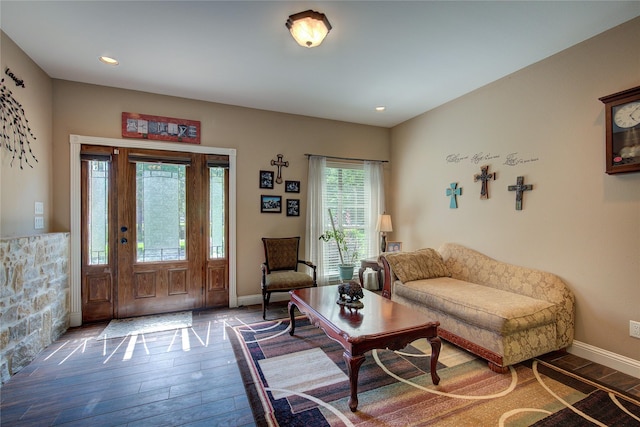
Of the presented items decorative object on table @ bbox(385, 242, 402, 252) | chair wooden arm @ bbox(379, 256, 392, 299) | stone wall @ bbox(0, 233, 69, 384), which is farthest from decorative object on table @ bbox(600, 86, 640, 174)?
stone wall @ bbox(0, 233, 69, 384)

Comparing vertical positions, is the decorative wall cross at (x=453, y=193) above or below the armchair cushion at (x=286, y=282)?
above

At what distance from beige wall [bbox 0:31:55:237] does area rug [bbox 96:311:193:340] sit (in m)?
1.27

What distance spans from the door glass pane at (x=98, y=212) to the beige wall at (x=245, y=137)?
220 mm

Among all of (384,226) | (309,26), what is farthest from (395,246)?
(309,26)

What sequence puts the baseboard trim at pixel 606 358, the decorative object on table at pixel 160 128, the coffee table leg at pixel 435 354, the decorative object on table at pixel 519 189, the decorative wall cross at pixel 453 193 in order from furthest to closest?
the decorative wall cross at pixel 453 193, the decorative object on table at pixel 160 128, the decorative object on table at pixel 519 189, the baseboard trim at pixel 606 358, the coffee table leg at pixel 435 354

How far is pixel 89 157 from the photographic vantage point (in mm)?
3334

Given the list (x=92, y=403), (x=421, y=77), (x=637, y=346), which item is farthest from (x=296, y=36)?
(x=637, y=346)

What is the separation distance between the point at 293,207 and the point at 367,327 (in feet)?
8.44

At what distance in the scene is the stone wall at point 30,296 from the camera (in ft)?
7.10

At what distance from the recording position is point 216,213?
3926 mm

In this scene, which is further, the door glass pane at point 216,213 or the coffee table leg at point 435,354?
the door glass pane at point 216,213

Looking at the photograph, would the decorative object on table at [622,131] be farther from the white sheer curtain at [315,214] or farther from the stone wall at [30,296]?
the stone wall at [30,296]

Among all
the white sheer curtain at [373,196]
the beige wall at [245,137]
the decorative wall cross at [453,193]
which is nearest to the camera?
the beige wall at [245,137]

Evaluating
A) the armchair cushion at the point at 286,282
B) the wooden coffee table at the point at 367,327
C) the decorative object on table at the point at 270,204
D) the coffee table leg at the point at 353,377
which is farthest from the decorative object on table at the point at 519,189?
the decorative object on table at the point at 270,204
